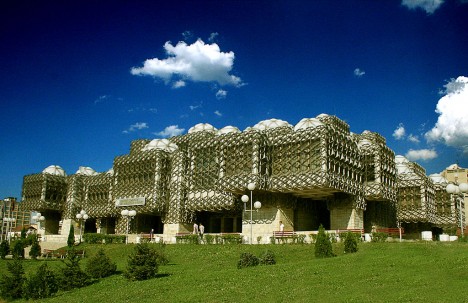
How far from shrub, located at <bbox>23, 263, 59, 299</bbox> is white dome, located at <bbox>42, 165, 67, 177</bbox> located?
2231 inches

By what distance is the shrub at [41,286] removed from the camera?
892 inches

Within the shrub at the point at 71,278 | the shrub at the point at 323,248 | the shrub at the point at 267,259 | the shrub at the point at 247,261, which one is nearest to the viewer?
the shrub at the point at 71,278

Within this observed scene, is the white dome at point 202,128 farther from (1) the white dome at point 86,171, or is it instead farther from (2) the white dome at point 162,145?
(1) the white dome at point 86,171

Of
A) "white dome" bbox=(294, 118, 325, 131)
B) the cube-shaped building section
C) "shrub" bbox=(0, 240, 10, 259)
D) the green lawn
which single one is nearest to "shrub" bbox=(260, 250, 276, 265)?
the green lawn

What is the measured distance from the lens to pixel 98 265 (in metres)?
25.6

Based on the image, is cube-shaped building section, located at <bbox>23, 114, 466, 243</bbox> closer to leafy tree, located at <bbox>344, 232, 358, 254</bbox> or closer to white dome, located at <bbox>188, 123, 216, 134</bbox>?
white dome, located at <bbox>188, 123, 216, 134</bbox>

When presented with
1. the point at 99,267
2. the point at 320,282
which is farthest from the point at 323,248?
the point at 99,267

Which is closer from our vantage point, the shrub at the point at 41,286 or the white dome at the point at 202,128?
the shrub at the point at 41,286

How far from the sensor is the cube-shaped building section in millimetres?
43062

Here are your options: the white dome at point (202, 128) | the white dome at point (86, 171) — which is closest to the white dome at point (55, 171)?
the white dome at point (86, 171)

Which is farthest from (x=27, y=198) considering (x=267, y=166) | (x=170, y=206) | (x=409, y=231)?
(x=409, y=231)

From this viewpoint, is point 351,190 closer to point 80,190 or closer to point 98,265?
point 98,265

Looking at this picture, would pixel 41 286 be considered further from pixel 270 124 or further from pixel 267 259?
pixel 270 124

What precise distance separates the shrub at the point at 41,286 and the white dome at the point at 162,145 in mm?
36723
